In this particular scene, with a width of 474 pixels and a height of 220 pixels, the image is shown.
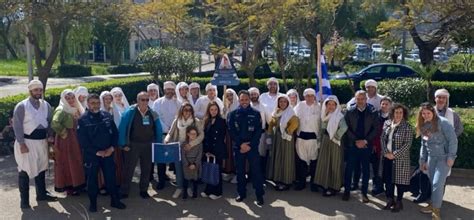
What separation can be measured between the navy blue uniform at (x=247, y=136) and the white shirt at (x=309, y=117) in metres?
0.77

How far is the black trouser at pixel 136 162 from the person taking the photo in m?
7.57

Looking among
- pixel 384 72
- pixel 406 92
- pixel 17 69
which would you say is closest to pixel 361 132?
pixel 406 92

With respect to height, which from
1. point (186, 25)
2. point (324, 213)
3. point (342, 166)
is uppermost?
point (186, 25)

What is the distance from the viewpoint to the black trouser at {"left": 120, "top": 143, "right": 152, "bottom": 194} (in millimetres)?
7574

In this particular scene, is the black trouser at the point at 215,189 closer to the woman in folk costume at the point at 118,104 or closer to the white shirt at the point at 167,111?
the white shirt at the point at 167,111

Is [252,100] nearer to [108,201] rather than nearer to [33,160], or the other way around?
[108,201]

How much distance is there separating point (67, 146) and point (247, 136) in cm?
259

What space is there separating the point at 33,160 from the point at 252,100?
3383 mm

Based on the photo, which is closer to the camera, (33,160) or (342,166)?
(33,160)

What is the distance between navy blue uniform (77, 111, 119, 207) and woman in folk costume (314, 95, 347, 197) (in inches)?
119

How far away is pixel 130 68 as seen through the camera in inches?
1539

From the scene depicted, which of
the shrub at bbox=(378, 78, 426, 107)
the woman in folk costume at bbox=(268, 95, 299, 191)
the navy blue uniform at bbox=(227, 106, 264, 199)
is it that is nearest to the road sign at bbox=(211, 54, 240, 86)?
the woman in folk costume at bbox=(268, 95, 299, 191)

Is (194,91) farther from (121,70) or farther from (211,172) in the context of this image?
(121,70)

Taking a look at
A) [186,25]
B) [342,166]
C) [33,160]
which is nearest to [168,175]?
[33,160]
